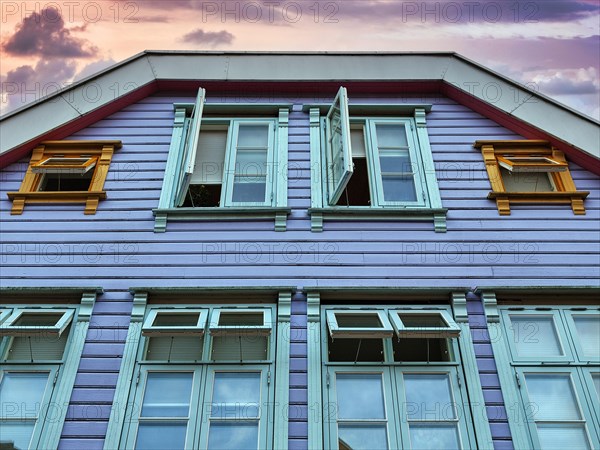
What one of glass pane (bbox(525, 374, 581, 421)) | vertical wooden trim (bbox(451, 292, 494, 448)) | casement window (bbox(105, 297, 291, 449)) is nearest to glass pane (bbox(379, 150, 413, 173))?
vertical wooden trim (bbox(451, 292, 494, 448))

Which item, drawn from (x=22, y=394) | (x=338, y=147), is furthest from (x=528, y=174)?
(x=22, y=394)

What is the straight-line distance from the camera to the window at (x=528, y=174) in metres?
6.87

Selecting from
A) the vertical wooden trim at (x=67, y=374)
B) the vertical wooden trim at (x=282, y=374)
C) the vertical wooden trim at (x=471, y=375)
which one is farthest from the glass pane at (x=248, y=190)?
the vertical wooden trim at (x=471, y=375)

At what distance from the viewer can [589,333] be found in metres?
5.91

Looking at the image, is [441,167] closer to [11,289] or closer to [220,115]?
[220,115]

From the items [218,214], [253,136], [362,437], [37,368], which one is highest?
[253,136]

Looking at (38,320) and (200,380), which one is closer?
(200,380)

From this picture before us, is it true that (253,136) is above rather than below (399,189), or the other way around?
above

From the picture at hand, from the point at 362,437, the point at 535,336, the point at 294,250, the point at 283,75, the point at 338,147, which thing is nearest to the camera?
the point at 362,437

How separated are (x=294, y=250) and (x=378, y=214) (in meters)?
1.11

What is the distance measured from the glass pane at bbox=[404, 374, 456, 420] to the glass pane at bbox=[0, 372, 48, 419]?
11.6 feet

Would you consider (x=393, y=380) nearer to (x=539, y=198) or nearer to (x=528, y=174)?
(x=539, y=198)

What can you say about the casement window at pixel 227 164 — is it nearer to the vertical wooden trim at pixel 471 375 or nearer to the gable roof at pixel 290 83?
the gable roof at pixel 290 83

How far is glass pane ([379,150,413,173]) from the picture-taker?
24.1 ft
